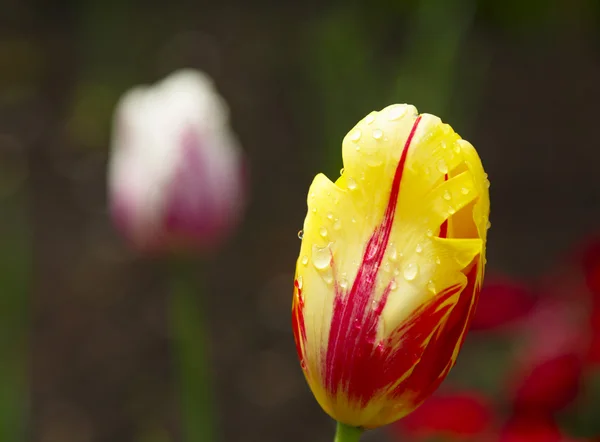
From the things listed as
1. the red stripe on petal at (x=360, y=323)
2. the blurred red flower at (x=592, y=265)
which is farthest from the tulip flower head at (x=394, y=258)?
the blurred red flower at (x=592, y=265)

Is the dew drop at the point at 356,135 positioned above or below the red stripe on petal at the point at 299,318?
above

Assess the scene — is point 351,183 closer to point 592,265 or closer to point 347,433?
point 347,433

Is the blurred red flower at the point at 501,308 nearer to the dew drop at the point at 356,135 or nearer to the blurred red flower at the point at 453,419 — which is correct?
the blurred red flower at the point at 453,419

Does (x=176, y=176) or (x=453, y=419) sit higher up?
(x=176, y=176)

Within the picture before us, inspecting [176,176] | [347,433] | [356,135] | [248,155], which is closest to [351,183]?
[356,135]

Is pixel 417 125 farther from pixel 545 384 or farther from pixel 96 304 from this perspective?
pixel 96 304

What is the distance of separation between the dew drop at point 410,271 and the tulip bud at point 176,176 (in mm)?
667

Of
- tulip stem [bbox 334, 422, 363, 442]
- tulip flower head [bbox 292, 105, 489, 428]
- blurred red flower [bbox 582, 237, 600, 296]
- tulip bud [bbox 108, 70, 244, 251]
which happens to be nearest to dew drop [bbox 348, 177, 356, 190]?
tulip flower head [bbox 292, 105, 489, 428]

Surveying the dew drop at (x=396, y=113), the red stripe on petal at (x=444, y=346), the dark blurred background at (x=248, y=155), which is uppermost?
the dew drop at (x=396, y=113)

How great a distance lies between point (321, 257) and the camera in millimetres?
457

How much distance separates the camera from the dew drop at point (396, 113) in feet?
1.51

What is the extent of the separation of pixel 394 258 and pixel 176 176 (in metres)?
0.68

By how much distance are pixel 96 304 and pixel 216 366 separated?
1.21ft

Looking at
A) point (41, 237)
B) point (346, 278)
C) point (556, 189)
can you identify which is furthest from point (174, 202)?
point (556, 189)
